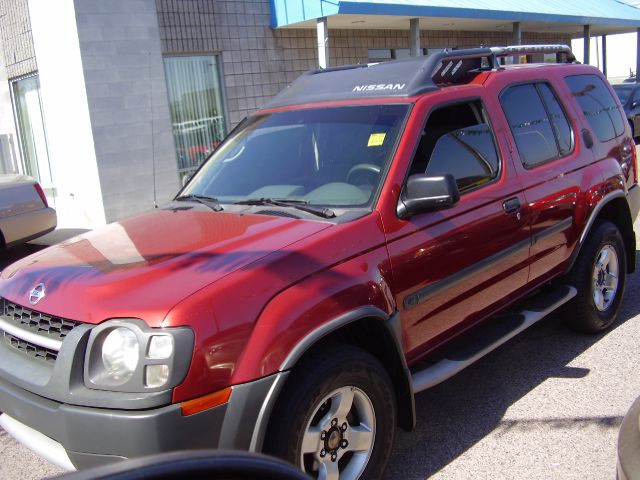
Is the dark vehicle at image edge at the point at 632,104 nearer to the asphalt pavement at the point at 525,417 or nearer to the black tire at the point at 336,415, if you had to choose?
the asphalt pavement at the point at 525,417

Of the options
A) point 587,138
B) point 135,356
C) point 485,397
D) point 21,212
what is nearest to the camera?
point 135,356

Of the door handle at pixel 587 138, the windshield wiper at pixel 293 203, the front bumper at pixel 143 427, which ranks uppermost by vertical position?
the door handle at pixel 587 138

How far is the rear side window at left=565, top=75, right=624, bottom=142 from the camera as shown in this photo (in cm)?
497

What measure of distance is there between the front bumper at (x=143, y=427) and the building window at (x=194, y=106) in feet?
30.2

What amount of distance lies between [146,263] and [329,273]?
819 mm

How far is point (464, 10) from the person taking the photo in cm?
1371

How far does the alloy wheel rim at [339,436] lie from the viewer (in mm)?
2770

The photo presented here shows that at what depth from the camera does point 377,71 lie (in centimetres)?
405

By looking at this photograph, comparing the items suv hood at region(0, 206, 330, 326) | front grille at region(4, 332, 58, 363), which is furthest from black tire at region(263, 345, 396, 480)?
front grille at region(4, 332, 58, 363)

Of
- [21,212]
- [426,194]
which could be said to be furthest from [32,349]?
[21,212]

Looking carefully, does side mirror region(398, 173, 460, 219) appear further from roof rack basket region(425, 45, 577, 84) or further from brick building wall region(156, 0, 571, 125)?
brick building wall region(156, 0, 571, 125)

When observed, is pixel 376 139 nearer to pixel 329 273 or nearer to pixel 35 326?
pixel 329 273

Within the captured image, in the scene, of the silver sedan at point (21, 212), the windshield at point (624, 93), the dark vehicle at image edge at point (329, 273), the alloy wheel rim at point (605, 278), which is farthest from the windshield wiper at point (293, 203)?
the windshield at point (624, 93)

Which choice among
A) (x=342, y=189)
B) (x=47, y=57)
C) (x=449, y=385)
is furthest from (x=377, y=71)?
(x=47, y=57)
